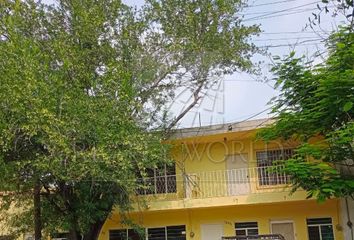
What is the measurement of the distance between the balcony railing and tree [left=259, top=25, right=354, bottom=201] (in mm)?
2907

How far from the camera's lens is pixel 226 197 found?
17.6m

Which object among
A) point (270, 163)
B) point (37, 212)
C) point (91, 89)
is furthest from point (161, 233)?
point (91, 89)

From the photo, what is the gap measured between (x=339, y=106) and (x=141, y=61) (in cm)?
624

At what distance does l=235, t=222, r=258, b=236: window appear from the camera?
1802 cm

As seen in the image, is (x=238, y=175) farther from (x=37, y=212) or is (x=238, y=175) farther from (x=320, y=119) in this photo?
(x=37, y=212)

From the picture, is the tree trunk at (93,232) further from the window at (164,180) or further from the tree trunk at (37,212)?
the window at (164,180)

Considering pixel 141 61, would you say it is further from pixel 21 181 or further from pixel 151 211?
pixel 151 211

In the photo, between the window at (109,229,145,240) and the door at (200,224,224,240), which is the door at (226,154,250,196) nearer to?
the door at (200,224,224,240)

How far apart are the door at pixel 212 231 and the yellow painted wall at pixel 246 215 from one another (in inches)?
5.8

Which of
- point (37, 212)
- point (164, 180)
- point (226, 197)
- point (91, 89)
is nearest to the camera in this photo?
point (91, 89)

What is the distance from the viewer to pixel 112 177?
12.6m

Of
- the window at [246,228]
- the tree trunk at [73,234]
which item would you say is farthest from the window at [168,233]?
the tree trunk at [73,234]

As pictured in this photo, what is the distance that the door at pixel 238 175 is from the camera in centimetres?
1809

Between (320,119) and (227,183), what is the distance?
5516mm
